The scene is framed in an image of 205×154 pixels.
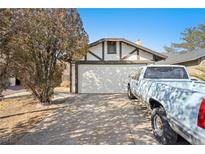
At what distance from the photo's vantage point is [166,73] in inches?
348

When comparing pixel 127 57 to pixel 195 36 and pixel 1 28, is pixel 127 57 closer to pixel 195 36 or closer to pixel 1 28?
pixel 1 28

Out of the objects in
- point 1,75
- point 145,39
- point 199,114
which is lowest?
point 199,114

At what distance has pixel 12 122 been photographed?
27.5ft

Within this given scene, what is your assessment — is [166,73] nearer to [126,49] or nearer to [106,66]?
[106,66]

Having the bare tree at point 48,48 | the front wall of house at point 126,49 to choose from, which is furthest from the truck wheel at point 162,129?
the front wall of house at point 126,49

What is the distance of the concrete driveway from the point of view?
5.88 meters

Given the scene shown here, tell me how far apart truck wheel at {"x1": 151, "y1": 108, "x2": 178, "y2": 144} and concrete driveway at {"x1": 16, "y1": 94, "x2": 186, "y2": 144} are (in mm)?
242

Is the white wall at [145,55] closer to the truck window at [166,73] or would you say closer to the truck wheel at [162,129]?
the truck window at [166,73]

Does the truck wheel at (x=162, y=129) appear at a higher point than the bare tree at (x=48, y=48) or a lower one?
lower

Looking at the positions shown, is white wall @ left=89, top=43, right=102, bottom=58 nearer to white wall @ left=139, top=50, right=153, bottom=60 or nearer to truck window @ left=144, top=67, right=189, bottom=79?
white wall @ left=139, top=50, right=153, bottom=60

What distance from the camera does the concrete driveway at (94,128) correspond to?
19.3ft

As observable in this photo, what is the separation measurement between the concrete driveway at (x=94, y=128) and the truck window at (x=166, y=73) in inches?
57.0
